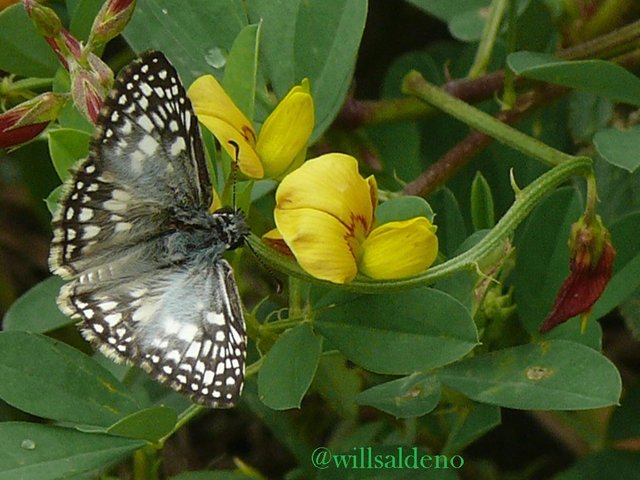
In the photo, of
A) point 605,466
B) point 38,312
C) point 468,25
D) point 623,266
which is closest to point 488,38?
point 468,25

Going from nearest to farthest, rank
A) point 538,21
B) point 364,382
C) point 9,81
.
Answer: point 9,81 < point 364,382 < point 538,21

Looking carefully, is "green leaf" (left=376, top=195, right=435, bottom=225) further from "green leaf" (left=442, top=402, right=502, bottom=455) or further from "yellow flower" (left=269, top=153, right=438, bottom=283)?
"green leaf" (left=442, top=402, right=502, bottom=455)

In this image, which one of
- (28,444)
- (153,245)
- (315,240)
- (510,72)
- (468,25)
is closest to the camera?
(315,240)

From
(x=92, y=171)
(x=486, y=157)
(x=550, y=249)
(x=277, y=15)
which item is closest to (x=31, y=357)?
(x=92, y=171)

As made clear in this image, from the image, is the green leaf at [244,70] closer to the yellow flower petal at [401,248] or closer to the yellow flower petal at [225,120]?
the yellow flower petal at [225,120]

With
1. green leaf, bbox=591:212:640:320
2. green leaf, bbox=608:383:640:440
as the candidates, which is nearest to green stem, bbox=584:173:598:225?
green leaf, bbox=591:212:640:320

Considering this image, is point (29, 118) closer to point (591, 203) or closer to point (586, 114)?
point (591, 203)

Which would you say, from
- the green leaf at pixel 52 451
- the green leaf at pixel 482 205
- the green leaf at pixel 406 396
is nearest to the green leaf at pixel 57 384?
the green leaf at pixel 52 451

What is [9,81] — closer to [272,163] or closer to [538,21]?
[272,163]
